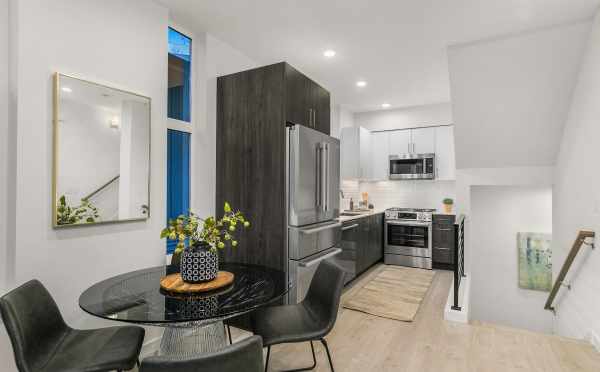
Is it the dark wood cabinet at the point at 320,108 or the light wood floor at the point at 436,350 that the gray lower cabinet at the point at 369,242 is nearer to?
the light wood floor at the point at 436,350

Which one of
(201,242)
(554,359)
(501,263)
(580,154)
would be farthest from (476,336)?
(501,263)

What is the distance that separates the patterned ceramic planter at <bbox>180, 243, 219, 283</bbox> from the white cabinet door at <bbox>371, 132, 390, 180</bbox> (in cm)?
456

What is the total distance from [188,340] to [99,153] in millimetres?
1393

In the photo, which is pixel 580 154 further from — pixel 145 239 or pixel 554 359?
pixel 145 239

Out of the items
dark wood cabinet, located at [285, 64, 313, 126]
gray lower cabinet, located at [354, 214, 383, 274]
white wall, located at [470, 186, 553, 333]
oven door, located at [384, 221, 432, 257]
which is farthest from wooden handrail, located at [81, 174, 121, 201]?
white wall, located at [470, 186, 553, 333]

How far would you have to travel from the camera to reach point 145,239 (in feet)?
8.36

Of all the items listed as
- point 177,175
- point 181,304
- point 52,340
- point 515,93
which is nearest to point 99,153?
point 177,175

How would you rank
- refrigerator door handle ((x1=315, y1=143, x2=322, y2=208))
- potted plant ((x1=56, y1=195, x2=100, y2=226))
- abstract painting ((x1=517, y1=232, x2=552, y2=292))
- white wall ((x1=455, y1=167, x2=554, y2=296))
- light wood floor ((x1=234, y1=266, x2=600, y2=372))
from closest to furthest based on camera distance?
1. potted plant ((x1=56, y1=195, x2=100, y2=226))
2. light wood floor ((x1=234, y1=266, x2=600, y2=372))
3. refrigerator door handle ((x1=315, y1=143, x2=322, y2=208))
4. white wall ((x1=455, y1=167, x2=554, y2=296))
5. abstract painting ((x1=517, y1=232, x2=552, y2=292))

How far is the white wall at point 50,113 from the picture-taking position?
185cm

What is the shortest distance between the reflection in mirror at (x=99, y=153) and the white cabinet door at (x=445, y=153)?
4.62 m

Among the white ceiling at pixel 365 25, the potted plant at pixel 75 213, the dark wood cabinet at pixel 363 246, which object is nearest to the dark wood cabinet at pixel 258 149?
the white ceiling at pixel 365 25

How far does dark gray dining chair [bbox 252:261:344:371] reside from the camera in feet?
6.18

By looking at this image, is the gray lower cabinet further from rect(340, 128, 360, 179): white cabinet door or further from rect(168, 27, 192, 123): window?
rect(168, 27, 192, 123): window

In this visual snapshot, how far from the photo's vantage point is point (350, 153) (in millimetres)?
5633
